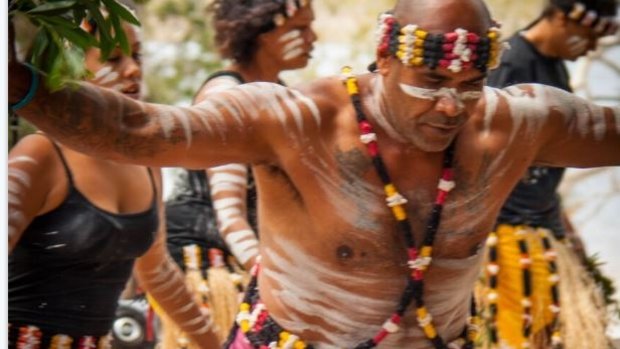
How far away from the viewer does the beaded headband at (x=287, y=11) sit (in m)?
5.17

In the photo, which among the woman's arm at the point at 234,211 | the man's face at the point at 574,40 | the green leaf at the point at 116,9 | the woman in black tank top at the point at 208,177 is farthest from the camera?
the man's face at the point at 574,40

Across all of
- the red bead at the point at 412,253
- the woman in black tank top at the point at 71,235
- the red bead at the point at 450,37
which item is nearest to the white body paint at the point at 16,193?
the woman in black tank top at the point at 71,235

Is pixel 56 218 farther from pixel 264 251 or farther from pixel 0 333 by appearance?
pixel 0 333

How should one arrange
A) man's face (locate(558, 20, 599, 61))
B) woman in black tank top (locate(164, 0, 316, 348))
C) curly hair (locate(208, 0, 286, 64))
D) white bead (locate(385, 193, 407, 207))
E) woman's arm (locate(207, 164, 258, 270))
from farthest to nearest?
man's face (locate(558, 20, 599, 61)) < curly hair (locate(208, 0, 286, 64)) < woman in black tank top (locate(164, 0, 316, 348)) < woman's arm (locate(207, 164, 258, 270)) < white bead (locate(385, 193, 407, 207))

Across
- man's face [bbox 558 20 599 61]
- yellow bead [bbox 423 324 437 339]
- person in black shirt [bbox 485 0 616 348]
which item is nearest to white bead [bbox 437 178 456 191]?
yellow bead [bbox 423 324 437 339]

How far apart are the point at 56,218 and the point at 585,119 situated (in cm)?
141

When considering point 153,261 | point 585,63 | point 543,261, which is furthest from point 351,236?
point 585,63

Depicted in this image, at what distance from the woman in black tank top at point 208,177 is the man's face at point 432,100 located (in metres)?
1.64

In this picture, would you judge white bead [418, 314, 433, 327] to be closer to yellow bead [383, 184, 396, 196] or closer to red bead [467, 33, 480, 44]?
yellow bead [383, 184, 396, 196]

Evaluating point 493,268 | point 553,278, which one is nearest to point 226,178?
point 493,268

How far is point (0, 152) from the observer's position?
2627 millimetres

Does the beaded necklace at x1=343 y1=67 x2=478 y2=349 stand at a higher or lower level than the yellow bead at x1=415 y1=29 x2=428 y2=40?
lower

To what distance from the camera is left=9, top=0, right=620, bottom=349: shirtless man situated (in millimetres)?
3236

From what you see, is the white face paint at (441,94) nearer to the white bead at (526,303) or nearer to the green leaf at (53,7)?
the green leaf at (53,7)
